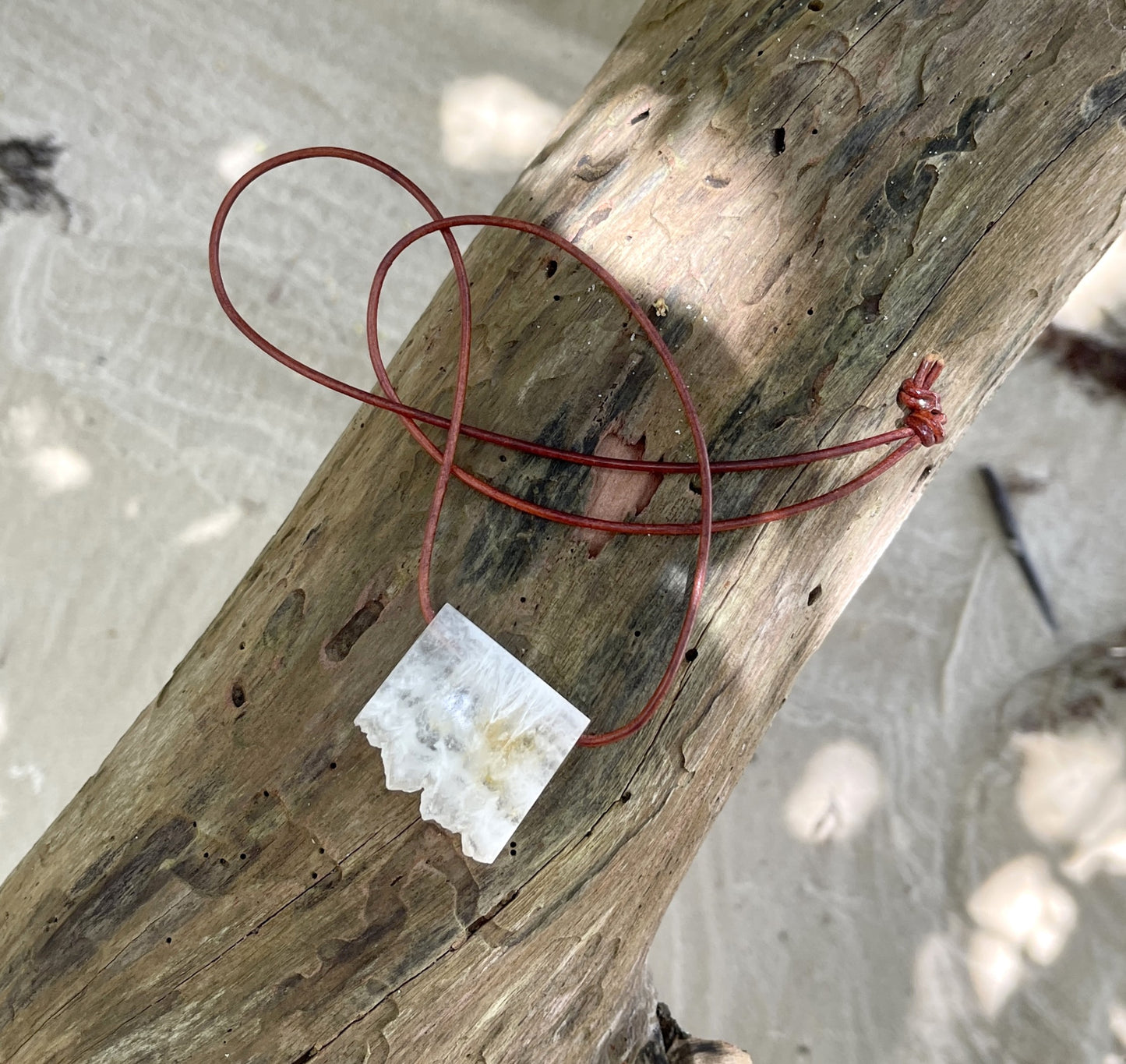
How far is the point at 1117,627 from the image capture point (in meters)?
1.55

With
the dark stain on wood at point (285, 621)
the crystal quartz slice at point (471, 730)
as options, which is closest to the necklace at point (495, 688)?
the crystal quartz slice at point (471, 730)

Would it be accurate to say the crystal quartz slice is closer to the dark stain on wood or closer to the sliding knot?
the dark stain on wood

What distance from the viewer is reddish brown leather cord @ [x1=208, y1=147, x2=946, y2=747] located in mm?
699

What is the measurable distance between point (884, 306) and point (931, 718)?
3.37 feet

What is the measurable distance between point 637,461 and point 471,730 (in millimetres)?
245

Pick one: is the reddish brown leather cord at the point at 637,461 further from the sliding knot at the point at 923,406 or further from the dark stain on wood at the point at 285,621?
the dark stain on wood at the point at 285,621

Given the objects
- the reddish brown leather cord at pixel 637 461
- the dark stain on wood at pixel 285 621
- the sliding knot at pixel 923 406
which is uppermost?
the sliding knot at pixel 923 406

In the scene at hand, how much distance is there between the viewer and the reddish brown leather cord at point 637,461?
70 centimetres

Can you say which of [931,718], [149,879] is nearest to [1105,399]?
[931,718]

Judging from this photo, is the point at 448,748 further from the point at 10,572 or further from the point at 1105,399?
the point at 1105,399

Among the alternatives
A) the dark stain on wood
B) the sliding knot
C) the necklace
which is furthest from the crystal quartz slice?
the sliding knot

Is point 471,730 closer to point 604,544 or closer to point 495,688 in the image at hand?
point 495,688

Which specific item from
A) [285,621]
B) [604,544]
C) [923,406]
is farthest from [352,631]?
[923,406]

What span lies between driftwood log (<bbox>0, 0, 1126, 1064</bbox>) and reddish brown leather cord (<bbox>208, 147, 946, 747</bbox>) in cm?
2
